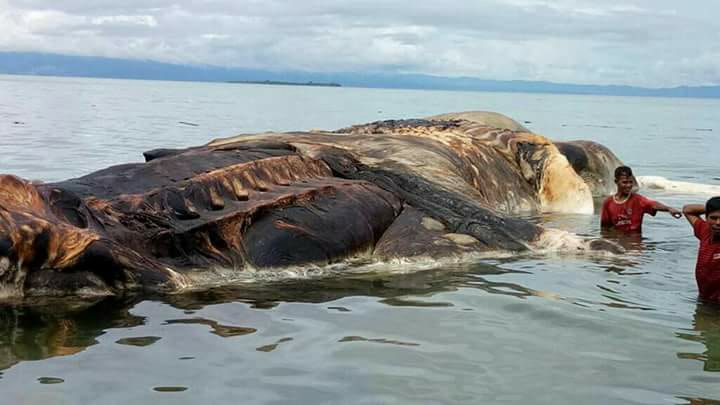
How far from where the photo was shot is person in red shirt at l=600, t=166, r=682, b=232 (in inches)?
385

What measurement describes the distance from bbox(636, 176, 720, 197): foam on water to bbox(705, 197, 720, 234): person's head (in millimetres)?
7834

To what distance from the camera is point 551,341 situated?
5223 mm

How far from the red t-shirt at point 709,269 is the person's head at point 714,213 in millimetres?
121

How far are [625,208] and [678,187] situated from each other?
5182 millimetres

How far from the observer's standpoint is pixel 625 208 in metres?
9.86

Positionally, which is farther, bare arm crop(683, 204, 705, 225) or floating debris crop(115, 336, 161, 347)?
bare arm crop(683, 204, 705, 225)

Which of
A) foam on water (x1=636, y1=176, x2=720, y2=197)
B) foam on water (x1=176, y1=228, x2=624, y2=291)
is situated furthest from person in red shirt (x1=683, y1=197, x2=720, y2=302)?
foam on water (x1=636, y1=176, x2=720, y2=197)

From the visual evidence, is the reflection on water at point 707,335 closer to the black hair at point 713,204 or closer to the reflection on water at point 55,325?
the black hair at point 713,204

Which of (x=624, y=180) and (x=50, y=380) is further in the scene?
(x=624, y=180)

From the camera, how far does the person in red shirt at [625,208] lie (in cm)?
979

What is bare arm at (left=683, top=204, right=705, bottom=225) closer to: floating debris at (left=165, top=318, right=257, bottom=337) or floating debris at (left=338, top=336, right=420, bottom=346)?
floating debris at (left=338, top=336, right=420, bottom=346)

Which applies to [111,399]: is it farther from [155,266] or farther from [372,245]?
[372,245]

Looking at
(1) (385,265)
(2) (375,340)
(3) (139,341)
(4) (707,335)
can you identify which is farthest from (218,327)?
(4) (707,335)

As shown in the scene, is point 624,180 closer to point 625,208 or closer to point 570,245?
point 625,208
